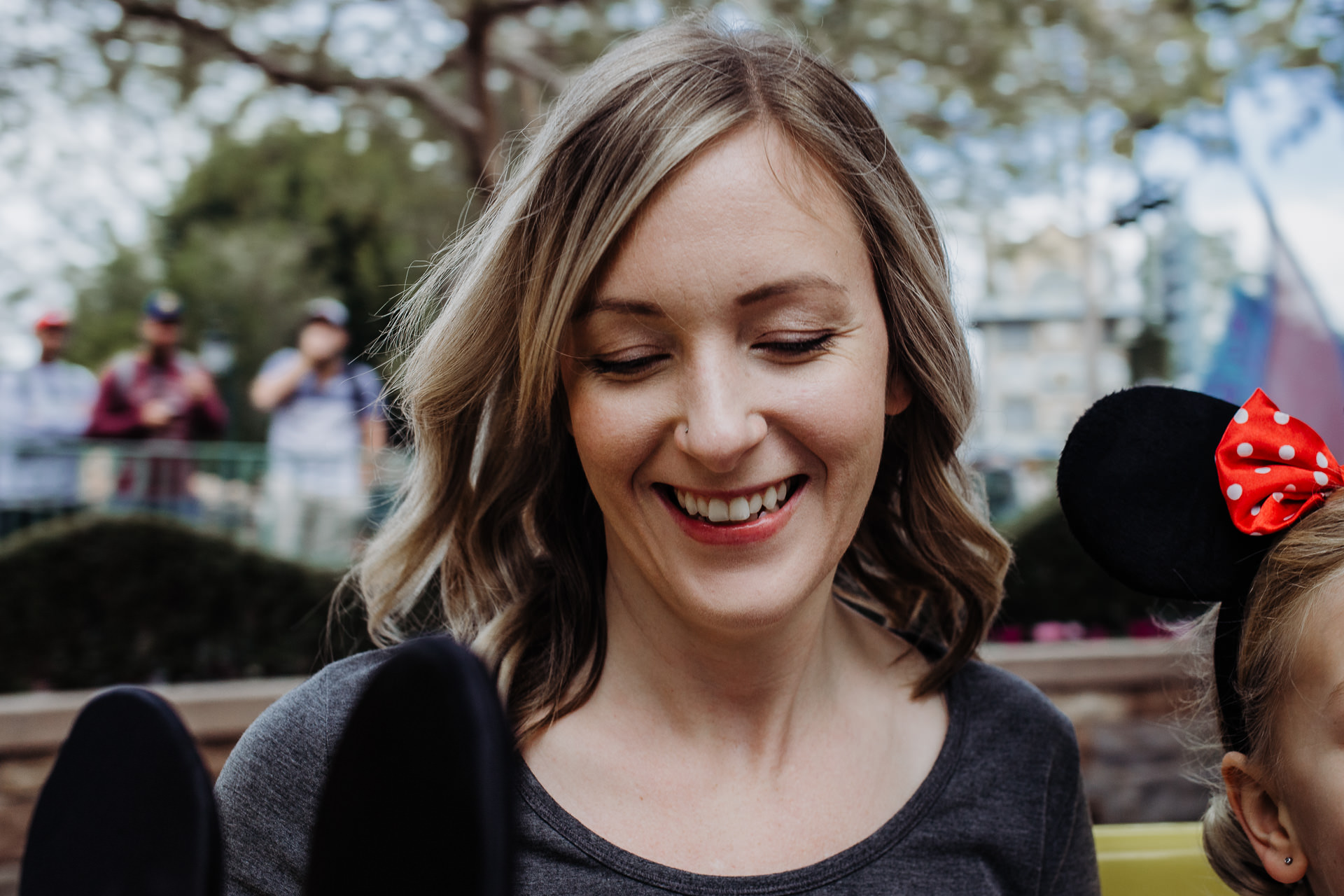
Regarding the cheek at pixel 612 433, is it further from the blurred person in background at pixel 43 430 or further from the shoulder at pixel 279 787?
the blurred person in background at pixel 43 430

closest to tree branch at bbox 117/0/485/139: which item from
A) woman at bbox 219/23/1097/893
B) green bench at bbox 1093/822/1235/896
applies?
woman at bbox 219/23/1097/893

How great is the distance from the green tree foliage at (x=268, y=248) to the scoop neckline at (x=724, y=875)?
16.4 m

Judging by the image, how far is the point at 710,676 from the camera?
1514 millimetres

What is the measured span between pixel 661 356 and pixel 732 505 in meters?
0.19

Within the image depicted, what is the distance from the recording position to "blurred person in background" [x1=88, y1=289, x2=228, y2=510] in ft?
17.2

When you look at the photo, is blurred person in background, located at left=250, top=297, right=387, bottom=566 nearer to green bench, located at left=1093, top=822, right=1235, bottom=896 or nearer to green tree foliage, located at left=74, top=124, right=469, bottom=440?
green bench, located at left=1093, top=822, right=1235, bottom=896

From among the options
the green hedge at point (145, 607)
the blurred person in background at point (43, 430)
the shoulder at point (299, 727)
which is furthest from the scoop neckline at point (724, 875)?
the blurred person in background at point (43, 430)

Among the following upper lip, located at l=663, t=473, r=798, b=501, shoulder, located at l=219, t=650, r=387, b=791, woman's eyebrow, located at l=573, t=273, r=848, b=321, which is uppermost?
woman's eyebrow, located at l=573, t=273, r=848, b=321

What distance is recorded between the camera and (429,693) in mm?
794

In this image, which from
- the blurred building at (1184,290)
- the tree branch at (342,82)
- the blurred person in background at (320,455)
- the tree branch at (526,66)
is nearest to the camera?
the blurred person in background at (320,455)

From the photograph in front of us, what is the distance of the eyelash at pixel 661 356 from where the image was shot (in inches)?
51.9

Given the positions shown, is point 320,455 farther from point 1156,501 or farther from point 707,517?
point 1156,501

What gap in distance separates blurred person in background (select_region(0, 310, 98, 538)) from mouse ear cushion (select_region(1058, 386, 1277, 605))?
487 centimetres

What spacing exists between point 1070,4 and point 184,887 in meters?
7.17
